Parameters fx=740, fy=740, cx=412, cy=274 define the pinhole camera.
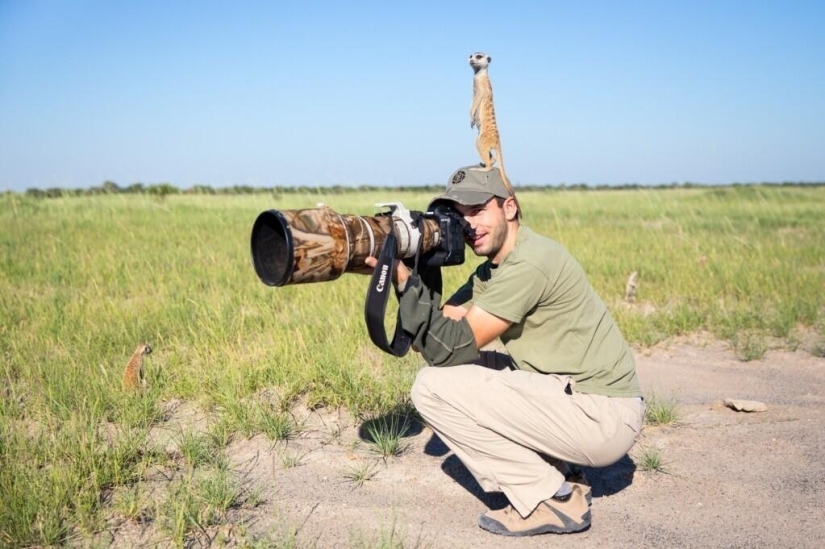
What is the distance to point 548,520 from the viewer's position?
2977mm

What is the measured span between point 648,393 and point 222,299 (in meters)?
3.35

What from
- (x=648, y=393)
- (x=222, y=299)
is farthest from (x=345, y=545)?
(x=222, y=299)

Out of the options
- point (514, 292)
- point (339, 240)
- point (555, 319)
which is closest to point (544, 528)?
point (555, 319)

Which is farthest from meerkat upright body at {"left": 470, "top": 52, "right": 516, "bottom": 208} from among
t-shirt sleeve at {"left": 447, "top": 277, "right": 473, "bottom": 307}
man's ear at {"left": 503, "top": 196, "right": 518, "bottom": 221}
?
t-shirt sleeve at {"left": 447, "top": 277, "right": 473, "bottom": 307}

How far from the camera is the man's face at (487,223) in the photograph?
120 inches

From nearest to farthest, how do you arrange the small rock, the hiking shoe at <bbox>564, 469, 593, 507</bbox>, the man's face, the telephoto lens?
1. the telephoto lens
2. the man's face
3. the hiking shoe at <bbox>564, 469, 593, 507</bbox>
4. the small rock

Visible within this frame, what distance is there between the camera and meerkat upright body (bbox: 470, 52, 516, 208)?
360cm

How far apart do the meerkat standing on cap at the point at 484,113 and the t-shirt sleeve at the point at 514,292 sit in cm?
80

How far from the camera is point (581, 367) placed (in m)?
3.07

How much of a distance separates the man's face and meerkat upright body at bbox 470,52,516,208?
0.57 metres

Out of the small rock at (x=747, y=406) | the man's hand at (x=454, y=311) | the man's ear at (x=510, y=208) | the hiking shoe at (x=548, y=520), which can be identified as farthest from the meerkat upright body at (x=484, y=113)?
the small rock at (x=747, y=406)

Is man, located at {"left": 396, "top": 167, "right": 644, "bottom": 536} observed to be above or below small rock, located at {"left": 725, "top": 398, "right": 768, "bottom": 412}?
above

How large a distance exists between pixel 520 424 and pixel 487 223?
0.83m

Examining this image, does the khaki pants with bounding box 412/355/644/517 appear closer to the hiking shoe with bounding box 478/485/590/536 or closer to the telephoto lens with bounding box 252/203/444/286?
the hiking shoe with bounding box 478/485/590/536
